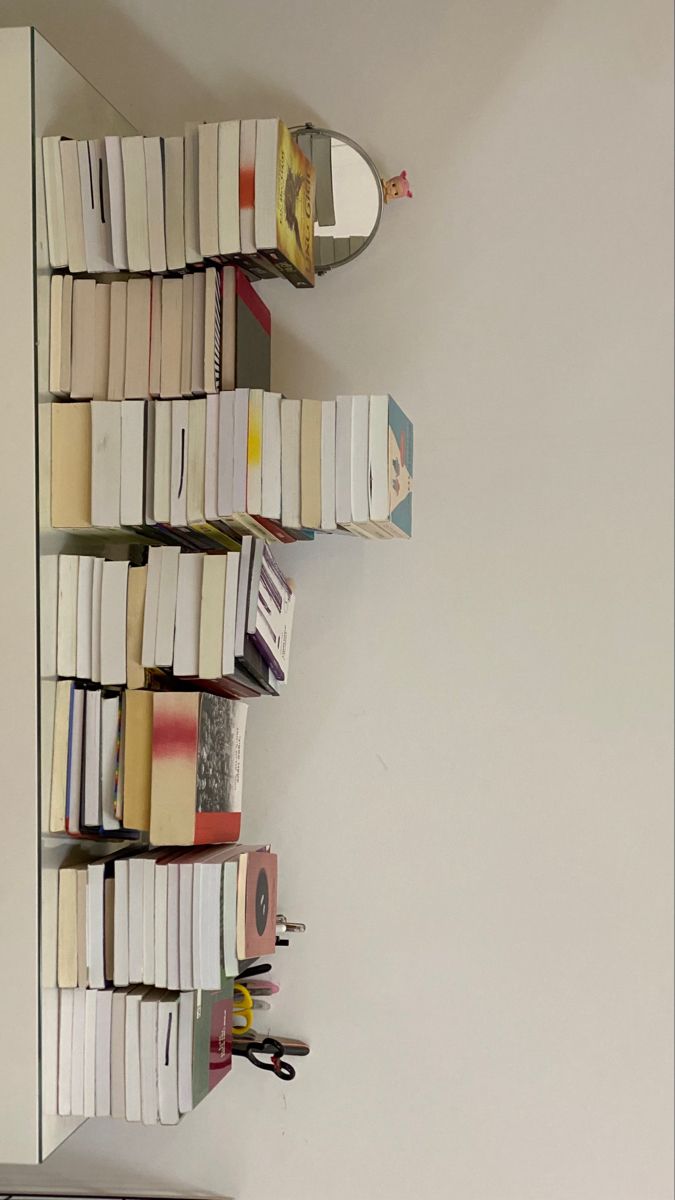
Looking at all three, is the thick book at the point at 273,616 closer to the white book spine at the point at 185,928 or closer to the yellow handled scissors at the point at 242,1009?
the white book spine at the point at 185,928

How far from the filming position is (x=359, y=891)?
163 centimetres

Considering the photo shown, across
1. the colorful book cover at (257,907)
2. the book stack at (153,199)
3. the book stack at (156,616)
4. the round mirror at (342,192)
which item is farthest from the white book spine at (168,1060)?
the round mirror at (342,192)

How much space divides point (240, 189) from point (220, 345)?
0.19m

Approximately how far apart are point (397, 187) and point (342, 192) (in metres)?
0.08

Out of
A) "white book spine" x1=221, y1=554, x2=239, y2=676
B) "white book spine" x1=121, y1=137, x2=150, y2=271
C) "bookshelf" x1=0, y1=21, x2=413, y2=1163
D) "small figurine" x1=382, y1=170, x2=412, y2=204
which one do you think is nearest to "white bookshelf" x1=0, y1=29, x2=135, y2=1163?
"bookshelf" x1=0, y1=21, x2=413, y2=1163

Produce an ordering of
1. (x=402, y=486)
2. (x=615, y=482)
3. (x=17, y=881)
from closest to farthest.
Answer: (x=17, y=881), (x=402, y=486), (x=615, y=482)

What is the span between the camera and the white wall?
1.55 metres

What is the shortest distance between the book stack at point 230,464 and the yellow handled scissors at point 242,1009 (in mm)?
661

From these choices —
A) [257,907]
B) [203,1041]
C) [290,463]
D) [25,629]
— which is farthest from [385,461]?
[203,1041]

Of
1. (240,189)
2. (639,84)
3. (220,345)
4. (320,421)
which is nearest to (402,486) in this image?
(320,421)

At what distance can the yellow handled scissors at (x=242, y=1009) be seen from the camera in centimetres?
159

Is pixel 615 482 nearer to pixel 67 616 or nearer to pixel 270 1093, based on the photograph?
pixel 67 616

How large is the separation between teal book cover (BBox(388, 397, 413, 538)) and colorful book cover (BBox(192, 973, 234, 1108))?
63 cm

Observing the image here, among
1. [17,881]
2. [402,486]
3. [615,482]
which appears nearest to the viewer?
[17,881]
